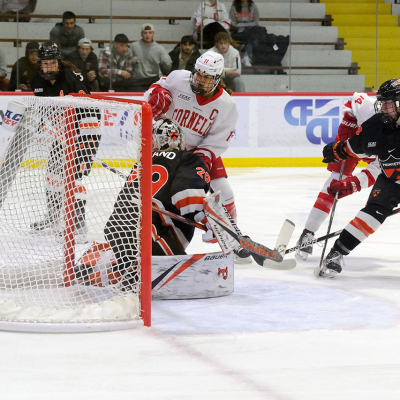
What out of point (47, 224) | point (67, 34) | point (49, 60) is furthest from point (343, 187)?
point (67, 34)

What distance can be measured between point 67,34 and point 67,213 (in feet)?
15.1

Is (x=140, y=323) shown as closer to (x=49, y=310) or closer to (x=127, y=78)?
(x=49, y=310)

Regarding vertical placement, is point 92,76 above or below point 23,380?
above

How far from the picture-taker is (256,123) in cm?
705

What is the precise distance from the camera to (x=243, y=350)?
2000 millimetres

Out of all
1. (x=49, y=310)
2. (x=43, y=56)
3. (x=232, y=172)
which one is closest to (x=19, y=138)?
(x=49, y=310)

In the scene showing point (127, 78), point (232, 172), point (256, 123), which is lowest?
point (232, 172)

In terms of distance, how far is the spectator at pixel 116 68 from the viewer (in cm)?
684

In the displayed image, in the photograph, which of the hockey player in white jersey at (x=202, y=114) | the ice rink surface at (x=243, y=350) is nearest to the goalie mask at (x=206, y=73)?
the hockey player in white jersey at (x=202, y=114)

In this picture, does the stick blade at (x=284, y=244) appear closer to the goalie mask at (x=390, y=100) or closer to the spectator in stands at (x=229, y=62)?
the goalie mask at (x=390, y=100)

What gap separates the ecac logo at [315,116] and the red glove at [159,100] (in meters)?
3.91

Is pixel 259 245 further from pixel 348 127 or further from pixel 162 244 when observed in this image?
pixel 348 127

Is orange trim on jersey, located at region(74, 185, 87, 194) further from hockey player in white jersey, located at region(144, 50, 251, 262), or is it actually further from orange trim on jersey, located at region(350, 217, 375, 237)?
orange trim on jersey, located at region(350, 217, 375, 237)

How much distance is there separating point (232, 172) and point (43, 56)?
3.18 meters
